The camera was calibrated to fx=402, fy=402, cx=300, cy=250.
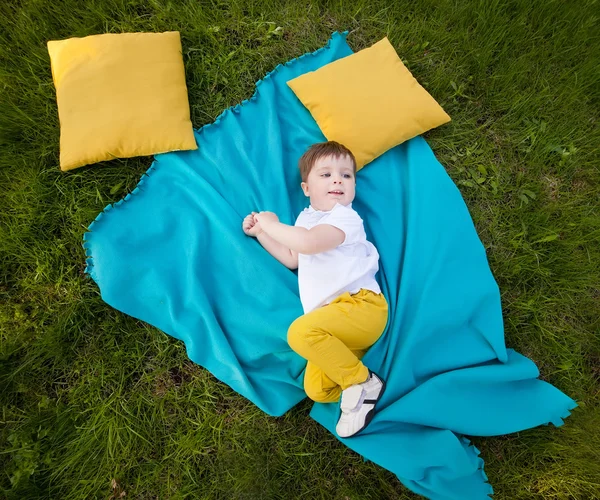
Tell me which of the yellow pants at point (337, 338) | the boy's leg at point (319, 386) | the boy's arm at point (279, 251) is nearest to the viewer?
the yellow pants at point (337, 338)

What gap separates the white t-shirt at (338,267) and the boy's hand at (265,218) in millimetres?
247

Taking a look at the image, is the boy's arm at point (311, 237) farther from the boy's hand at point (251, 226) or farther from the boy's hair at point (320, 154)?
the boy's hair at point (320, 154)

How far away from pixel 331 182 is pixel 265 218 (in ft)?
1.51

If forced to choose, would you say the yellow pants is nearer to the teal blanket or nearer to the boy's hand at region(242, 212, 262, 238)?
the teal blanket

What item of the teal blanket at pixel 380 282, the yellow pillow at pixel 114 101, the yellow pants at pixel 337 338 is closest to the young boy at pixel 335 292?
the yellow pants at pixel 337 338

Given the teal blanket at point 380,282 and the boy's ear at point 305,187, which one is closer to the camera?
the teal blanket at point 380,282

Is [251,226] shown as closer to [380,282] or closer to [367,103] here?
[380,282]

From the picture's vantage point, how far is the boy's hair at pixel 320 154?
8.23 feet

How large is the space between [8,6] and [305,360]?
135 inches

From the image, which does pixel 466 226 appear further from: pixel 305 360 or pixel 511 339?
pixel 305 360

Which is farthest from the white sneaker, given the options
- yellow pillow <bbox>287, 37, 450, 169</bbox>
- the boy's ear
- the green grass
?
yellow pillow <bbox>287, 37, 450, 169</bbox>

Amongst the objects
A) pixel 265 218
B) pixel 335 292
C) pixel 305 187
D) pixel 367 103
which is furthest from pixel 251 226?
pixel 367 103

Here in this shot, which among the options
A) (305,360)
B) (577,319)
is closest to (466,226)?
(577,319)

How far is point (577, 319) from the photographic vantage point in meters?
2.80
